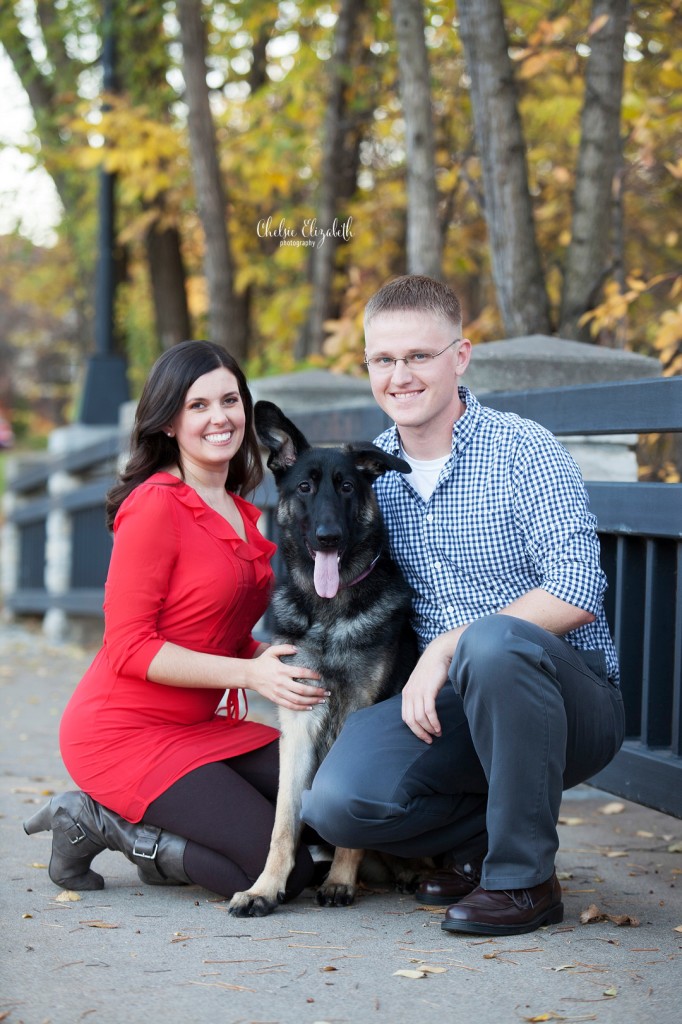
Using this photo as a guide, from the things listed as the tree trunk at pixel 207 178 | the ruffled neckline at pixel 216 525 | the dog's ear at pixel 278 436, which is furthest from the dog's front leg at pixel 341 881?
the tree trunk at pixel 207 178

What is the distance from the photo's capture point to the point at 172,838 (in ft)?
11.1

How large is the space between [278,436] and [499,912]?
1.59 metres

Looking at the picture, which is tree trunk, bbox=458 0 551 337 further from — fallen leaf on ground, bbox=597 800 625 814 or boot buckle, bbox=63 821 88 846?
boot buckle, bbox=63 821 88 846

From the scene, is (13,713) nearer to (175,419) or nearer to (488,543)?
(175,419)

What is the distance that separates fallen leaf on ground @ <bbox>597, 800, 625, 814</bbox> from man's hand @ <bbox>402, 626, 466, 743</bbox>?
5.99 ft

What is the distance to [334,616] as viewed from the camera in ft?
11.4

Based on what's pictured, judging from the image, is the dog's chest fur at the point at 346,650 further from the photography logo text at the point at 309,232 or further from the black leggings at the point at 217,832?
the photography logo text at the point at 309,232

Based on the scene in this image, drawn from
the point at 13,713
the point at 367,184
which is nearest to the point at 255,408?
the point at 13,713

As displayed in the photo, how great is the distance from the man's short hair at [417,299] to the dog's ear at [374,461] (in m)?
0.38

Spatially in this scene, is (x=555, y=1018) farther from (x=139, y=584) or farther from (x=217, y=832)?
(x=139, y=584)

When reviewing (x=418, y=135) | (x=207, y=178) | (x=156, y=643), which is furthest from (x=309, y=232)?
(x=156, y=643)

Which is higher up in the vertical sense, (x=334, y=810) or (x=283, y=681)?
(x=283, y=681)

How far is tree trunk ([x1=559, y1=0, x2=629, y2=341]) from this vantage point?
19.2 feet

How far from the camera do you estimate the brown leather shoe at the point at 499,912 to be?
2.97m
